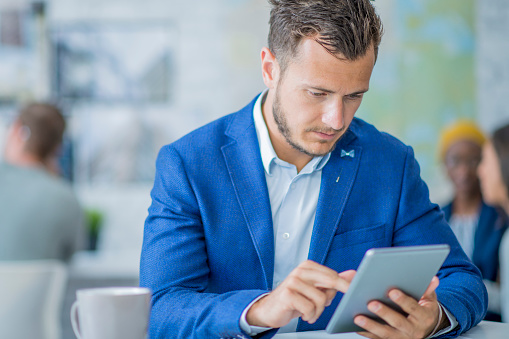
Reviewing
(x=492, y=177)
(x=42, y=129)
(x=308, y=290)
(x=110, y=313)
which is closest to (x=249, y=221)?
(x=308, y=290)

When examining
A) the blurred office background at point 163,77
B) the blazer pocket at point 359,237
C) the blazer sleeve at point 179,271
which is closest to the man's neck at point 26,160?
the blurred office background at point 163,77

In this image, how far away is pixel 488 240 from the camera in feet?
10.3

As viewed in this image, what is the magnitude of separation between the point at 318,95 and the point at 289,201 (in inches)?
10.6

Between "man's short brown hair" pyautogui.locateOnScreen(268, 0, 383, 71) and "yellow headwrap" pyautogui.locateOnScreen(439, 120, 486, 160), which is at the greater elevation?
"man's short brown hair" pyautogui.locateOnScreen(268, 0, 383, 71)

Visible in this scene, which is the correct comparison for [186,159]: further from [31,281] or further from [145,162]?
[145,162]

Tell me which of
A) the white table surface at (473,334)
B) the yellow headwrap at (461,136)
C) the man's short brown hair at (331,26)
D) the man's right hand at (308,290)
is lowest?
the white table surface at (473,334)

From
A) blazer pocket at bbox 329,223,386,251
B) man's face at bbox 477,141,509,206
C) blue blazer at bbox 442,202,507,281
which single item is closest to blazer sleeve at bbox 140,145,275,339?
blazer pocket at bbox 329,223,386,251

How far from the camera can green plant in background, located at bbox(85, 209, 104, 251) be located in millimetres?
4367

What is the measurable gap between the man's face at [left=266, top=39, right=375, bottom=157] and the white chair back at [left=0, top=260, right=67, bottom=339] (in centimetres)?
77

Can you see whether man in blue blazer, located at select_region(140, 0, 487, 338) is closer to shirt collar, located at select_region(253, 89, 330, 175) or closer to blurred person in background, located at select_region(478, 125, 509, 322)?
shirt collar, located at select_region(253, 89, 330, 175)

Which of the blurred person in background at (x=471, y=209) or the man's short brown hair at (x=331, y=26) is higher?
the man's short brown hair at (x=331, y=26)

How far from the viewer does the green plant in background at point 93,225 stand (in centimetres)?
437

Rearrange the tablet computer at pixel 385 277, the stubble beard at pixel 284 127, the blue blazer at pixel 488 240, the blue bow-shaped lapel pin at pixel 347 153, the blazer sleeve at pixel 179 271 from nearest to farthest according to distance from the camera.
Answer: the tablet computer at pixel 385 277 → the blazer sleeve at pixel 179 271 → the stubble beard at pixel 284 127 → the blue bow-shaped lapel pin at pixel 347 153 → the blue blazer at pixel 488 240

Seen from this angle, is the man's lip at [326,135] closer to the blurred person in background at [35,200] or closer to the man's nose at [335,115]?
the man's nose at [335,115]
